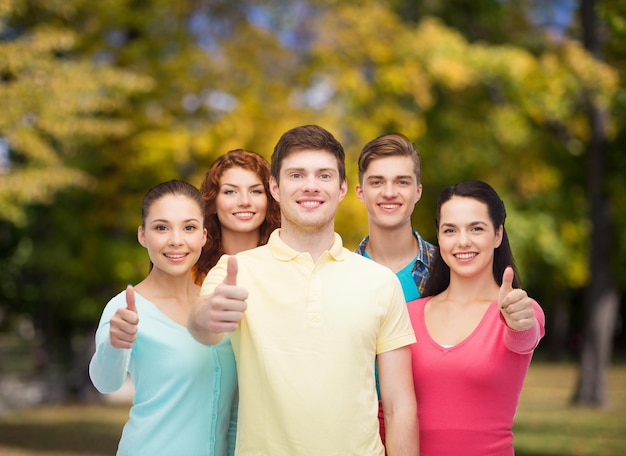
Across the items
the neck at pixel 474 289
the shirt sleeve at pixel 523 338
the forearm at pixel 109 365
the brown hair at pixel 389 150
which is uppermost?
the brown hair at pixel 389 150

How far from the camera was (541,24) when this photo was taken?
18781 millimetres

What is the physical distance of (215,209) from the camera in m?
4.23

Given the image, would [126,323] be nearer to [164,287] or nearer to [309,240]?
[164,287]

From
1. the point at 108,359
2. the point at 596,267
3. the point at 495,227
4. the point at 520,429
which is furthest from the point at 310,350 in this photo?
the point at 596,267

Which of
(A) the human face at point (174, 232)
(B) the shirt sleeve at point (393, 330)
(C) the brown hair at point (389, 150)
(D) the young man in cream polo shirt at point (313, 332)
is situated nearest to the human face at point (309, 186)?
(D) the young man in cream polo shirt at point (313, 332)

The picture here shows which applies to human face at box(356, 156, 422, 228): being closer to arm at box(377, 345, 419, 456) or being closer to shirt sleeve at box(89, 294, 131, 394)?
arm at box(377, 345, 419, 456)

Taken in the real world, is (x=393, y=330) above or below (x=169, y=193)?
below

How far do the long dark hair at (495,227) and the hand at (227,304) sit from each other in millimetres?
1176

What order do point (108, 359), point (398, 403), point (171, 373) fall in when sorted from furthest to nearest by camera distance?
point (171, 373) → point (108, 359) → point (398, 403)

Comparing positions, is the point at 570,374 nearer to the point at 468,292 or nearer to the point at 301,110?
the point at 301,110

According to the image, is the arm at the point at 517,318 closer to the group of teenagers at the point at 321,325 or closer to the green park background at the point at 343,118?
the group of teenagers at the point at 321,325

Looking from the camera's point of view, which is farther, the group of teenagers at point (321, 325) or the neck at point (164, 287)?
the neck at point (164, 287)

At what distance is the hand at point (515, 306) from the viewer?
3.19 meters

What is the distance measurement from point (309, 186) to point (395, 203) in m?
0.87
